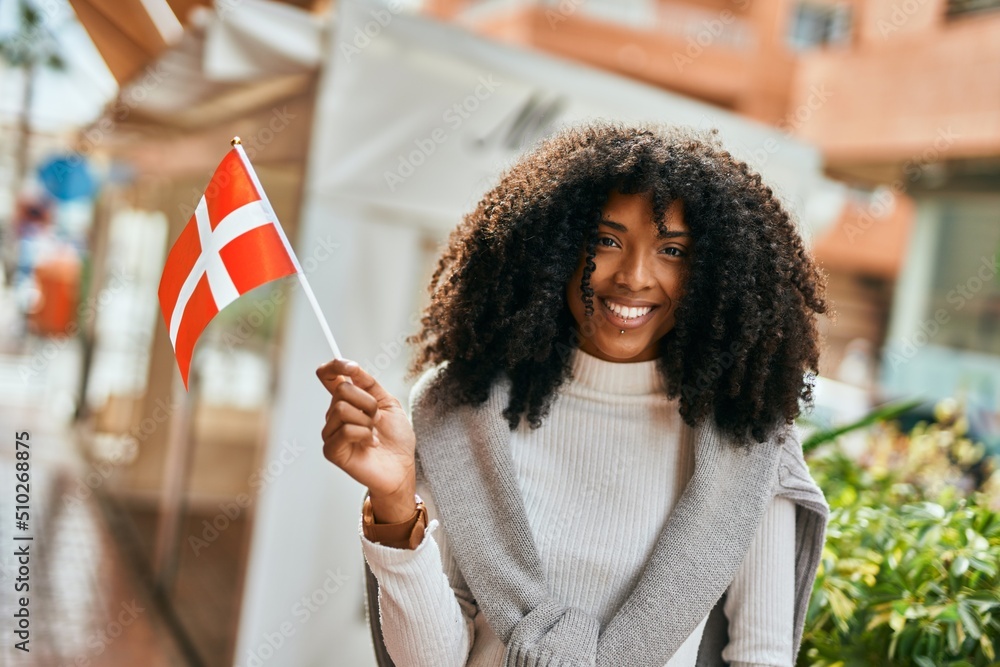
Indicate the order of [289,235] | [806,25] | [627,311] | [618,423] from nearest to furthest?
[627,311] → [618,423] → [289,235] → [806,25]

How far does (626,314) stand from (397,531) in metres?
0.51

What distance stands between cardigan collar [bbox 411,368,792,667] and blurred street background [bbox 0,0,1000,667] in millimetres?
359

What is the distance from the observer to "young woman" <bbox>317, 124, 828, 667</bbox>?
1.62 meters

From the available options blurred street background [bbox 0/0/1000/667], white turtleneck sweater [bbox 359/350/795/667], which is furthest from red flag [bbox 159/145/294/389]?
blurred street background [bbox 0/0/1000/667]

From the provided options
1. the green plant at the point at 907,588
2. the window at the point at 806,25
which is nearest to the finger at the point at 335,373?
the green plant at the point at 907,588

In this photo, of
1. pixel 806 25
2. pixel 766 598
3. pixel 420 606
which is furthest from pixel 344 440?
pixel 806 25

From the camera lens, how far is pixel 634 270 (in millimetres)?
1603

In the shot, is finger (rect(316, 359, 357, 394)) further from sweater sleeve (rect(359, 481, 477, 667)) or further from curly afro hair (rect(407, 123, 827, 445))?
curly afro hair (rect(407, 123, 827, 445))

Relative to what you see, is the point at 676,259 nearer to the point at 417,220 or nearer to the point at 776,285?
the point at 776,285

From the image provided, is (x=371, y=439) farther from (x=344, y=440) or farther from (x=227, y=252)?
(x=227, y=252)

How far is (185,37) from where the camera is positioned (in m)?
3.98

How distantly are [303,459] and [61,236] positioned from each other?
349 inches

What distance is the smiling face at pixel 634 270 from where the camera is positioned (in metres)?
1.62

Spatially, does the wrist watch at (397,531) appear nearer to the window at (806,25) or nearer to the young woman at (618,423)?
the young woman at (618,423)
